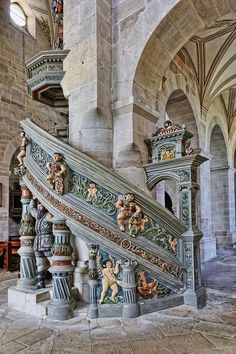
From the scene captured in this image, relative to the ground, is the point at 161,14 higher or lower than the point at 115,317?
higher

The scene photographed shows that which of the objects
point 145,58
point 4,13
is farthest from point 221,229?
point 4,13

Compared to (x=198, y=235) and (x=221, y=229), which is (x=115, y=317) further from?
(x=221, y=229)

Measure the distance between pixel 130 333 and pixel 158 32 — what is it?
3823 mm

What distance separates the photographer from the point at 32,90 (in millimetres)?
4680

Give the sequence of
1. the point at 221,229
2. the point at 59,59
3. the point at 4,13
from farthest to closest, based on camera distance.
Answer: the point at 221,229 < the point at 4,13 < the point at 59,59

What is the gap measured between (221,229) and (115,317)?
7966 millimetres

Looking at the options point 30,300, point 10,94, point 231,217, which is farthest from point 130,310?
point 231,217

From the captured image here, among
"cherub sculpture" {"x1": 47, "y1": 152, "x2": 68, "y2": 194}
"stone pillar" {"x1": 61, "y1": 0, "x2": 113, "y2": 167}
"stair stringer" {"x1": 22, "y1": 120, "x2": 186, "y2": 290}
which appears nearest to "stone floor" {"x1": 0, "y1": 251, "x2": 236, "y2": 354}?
"stair stringer" {"x1": 22, "y1": 120, "x2": 186, "y2": 290}

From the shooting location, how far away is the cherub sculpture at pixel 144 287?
3210 millimetres

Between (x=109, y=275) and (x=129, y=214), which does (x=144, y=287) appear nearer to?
(x=109, y=275)

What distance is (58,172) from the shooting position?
3381 millimetres

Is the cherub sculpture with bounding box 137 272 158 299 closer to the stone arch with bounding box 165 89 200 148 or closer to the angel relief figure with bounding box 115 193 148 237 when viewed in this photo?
the angel relief figure with bounding box 115 193 148 237

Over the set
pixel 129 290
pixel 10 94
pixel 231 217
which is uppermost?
pixel 10 94

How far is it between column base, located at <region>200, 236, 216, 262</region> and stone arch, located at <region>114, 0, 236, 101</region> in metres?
4.57
